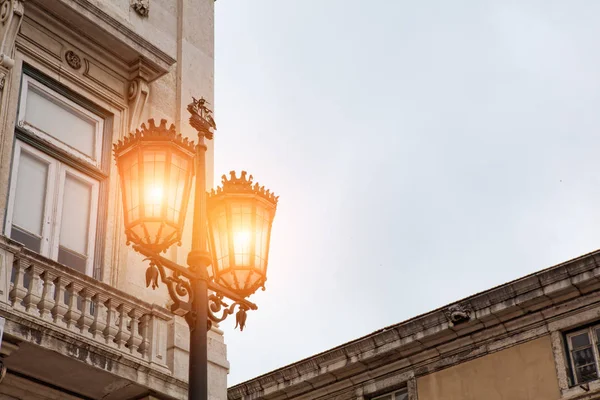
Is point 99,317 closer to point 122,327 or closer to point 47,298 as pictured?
point 122,327

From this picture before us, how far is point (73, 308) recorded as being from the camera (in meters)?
10.9

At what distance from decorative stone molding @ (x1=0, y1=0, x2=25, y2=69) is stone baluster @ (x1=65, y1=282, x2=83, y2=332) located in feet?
7.97

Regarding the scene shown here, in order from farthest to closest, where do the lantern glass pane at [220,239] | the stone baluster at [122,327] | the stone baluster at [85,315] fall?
1. the stone baluster at [122,327]
2. the stone baluster at [85,315]
3. the lantern glass pane at [220,239]

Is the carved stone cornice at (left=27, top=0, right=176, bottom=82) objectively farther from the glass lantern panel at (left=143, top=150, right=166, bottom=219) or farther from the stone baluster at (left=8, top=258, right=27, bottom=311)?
the glass lantern panel at (left=143, top=150, right=166, bottom=219)

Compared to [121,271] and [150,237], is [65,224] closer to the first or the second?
[121,271]

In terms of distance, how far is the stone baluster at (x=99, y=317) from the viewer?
11.0m

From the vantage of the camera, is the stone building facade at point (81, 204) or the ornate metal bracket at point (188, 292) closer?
the ornate metal bracket at point (188, 292)

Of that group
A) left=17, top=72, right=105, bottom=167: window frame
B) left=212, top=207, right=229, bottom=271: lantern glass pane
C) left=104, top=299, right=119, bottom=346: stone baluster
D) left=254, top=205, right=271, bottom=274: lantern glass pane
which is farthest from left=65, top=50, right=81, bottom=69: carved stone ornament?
left=254, top=205, right=271, bottom=274: lantern glass pane

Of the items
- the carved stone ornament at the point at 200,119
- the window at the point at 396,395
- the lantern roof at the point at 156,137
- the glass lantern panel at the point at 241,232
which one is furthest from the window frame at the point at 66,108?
the window at the point at 396,395

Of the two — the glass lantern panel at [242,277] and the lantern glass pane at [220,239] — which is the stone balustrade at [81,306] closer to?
the lantern glass pane at [220,239]

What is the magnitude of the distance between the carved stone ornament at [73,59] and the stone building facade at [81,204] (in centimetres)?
2

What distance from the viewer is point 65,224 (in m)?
12.0

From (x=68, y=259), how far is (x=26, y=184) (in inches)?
34.9

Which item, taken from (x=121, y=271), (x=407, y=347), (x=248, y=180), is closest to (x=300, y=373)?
(x=407, y=347)
